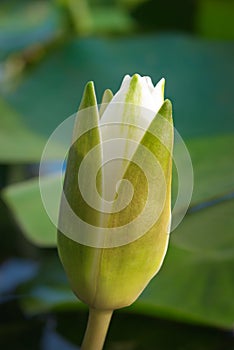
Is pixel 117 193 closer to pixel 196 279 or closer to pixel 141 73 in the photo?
pixel 196 279

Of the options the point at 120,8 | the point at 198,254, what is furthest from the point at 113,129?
the point at 120,8

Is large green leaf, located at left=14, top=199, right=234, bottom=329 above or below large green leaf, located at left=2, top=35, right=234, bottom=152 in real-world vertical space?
below

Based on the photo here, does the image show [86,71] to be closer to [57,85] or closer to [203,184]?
[57,85]

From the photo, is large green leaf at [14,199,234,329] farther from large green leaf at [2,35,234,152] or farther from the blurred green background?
large green leaf at [2,35,234,152]

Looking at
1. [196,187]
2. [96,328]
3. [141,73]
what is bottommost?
[96,328]

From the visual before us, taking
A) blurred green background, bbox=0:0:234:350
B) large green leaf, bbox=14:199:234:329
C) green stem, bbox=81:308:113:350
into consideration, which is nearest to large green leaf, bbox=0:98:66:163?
blurred green background, bbox=0:0:234:350

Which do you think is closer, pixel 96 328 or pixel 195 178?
pixel 96 328

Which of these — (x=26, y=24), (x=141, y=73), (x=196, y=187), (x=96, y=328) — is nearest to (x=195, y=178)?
(x=196, y=187)
